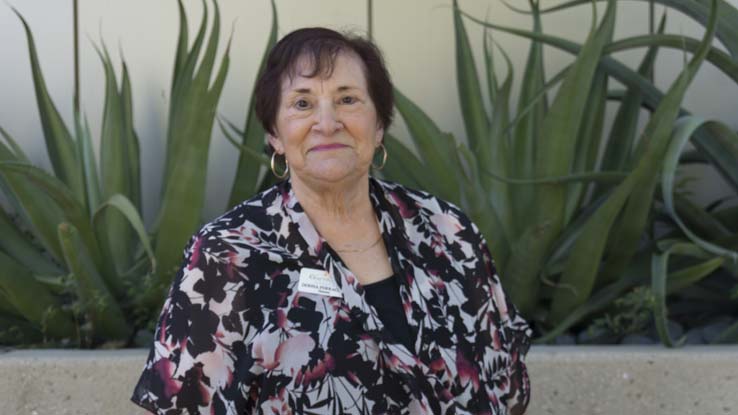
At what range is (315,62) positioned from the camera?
250 centimetres

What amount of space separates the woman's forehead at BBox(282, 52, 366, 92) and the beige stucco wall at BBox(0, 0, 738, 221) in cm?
200

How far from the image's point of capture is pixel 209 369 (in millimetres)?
2328

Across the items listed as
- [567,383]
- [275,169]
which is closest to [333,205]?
[275,169]

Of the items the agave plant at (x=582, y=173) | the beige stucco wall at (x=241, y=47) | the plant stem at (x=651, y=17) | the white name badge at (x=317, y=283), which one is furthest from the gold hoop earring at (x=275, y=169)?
the plant stem at (x=651, y=17)

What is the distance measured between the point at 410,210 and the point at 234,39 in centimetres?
206

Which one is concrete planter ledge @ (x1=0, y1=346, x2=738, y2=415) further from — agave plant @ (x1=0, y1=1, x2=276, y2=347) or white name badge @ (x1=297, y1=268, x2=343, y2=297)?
white name badge @ (x1=297, y1=268, x2=343, y2=297)

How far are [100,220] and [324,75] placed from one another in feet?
4.84

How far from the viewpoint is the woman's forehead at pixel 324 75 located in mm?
2488

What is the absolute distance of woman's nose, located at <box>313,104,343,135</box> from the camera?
2.46m

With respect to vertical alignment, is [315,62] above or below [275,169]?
above

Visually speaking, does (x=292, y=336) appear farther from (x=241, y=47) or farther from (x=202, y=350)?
(x=241, y=47)

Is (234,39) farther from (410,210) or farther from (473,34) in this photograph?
(410,210)

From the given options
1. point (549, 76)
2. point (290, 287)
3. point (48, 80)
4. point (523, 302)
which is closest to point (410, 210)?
point (290, 287)

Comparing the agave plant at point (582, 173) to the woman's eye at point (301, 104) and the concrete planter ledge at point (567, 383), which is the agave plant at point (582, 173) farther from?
the woman's eye at point (301, 104)
